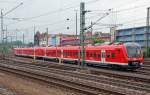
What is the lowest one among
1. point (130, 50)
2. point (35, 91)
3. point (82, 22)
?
point (35, 91)

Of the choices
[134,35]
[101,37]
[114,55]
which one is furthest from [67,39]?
[114,55]

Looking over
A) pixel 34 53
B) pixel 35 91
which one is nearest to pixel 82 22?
pixel 35 91

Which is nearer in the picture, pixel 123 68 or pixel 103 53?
pixel 123 68

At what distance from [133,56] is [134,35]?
32474 mm

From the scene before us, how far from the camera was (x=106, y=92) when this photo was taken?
57.5ft

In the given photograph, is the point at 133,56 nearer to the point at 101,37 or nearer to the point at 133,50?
the point at 133,50

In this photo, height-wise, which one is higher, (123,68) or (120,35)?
(120,35)

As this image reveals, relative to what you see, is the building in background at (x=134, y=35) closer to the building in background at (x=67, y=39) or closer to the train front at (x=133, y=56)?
the building in background at (x=67, y=39)

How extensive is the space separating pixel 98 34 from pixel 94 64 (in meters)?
68.0

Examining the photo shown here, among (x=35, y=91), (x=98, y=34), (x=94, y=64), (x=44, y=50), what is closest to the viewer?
(x=35, y=91)

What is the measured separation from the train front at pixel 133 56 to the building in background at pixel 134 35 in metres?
26.6

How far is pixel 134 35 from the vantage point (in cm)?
6475

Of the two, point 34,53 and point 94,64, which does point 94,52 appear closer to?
point 94,64

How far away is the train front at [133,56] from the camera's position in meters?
32.5
